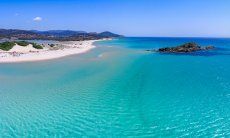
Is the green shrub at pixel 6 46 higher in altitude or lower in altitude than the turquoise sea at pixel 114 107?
higher

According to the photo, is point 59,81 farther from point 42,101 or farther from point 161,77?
point 161,77

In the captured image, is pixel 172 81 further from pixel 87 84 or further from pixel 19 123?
pixel 19 123

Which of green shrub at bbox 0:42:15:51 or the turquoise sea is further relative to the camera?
green shrub at bbox 0:42:15:51

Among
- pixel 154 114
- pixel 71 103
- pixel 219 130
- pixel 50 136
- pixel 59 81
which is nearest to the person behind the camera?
pixel 50 136

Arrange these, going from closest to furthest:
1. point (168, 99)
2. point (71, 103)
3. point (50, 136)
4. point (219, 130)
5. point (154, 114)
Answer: point (50, 136) → point (219, 130) → point (154, 114) → point (71, 103) → point (168, 99)

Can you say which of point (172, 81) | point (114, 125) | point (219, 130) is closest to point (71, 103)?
point (114, 125)

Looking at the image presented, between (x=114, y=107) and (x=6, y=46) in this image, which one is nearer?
(x=114, y=107)

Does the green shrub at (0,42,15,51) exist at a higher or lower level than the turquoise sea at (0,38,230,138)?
higher

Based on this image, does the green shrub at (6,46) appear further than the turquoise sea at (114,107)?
Yes

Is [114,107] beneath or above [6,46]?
beneath

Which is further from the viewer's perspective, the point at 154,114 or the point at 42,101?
the point at 42,101
